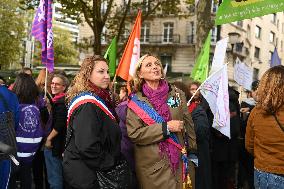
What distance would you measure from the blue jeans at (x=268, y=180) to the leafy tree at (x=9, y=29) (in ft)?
97.2

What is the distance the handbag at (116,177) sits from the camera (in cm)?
339

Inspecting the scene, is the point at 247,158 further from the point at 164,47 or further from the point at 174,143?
the point at 164,47

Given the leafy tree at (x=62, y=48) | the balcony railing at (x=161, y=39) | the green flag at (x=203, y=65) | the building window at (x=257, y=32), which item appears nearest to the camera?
the green flag at (x=203, y=65)

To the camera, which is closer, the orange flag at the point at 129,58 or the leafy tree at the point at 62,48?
the orange flag at the point at 129,58

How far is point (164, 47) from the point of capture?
43.3m

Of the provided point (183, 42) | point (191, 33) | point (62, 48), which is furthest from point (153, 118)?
point (62, 48)

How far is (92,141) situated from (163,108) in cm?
94

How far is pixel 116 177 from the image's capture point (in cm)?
347

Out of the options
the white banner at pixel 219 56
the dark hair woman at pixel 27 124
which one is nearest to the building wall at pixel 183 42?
the white banner at pixel 219 56

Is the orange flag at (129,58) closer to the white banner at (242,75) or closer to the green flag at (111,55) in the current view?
the green flag at (111,55)

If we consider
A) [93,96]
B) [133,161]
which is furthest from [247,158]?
[93,96]

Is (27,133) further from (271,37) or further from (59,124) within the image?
(271,37)

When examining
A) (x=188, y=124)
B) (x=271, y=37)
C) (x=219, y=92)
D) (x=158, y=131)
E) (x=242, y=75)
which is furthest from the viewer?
(x=271, y=37)

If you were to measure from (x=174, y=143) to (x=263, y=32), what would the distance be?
159 feet
